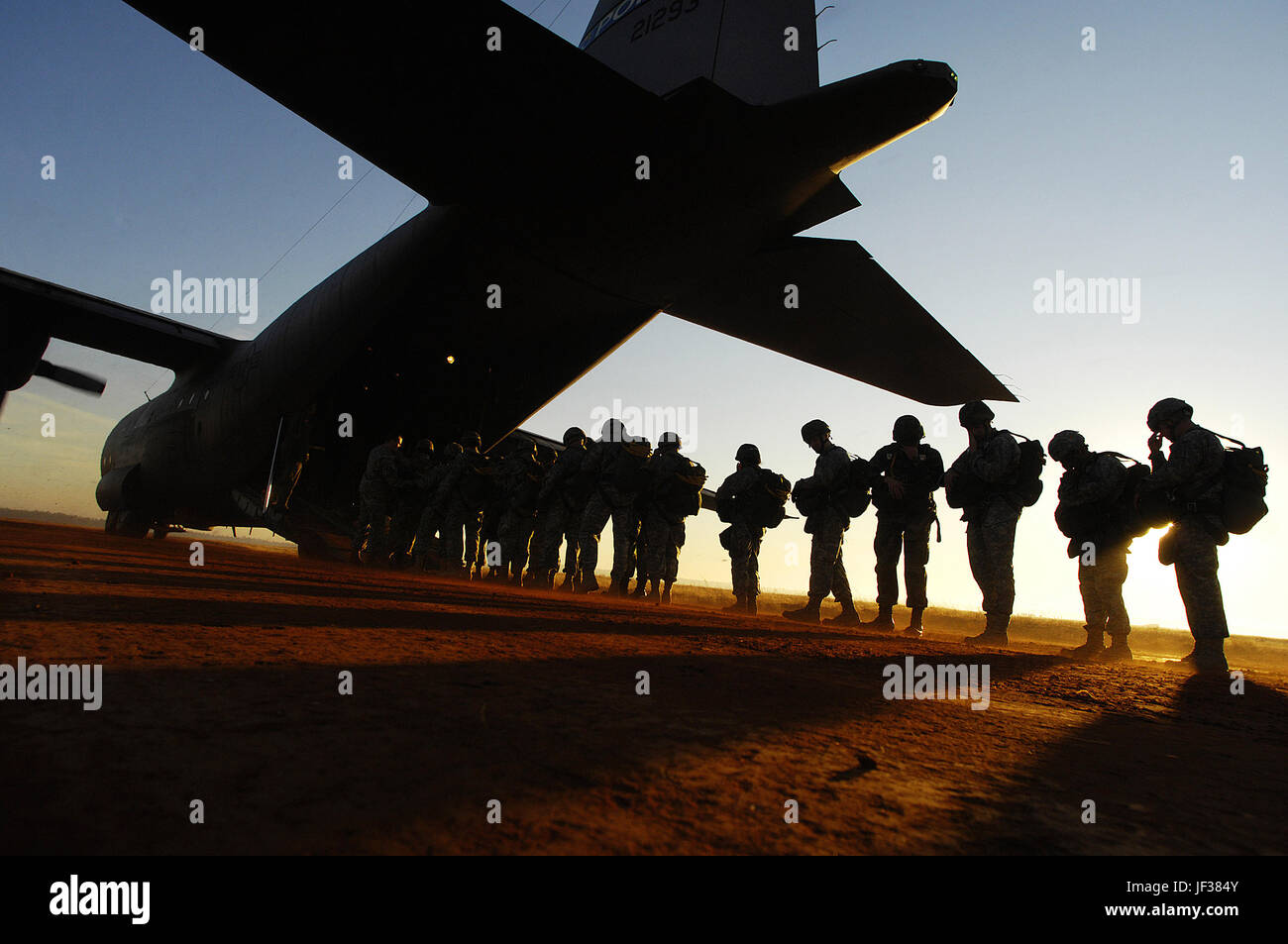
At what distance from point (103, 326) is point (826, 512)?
1214cm

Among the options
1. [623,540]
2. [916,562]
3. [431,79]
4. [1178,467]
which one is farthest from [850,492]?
[431,79]

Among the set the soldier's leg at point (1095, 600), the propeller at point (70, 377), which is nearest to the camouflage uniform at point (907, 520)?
the soldier's leg at point (1095, 600)

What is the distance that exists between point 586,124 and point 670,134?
30.1 inches

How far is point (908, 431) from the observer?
22.2ft

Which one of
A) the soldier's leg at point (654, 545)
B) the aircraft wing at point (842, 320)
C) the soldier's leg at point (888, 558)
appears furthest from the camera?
the soldier's leg at point (654, 545)

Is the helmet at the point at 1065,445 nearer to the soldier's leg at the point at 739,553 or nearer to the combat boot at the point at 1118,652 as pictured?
the combat boot at the point at 1118,652

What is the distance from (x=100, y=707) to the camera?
1606 millimetres

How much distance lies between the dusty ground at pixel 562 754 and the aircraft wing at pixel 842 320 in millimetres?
5965

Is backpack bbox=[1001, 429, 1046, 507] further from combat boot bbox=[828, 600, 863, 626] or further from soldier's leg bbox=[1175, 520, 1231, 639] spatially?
combat boot bbox=[828, 600, 863, 626]

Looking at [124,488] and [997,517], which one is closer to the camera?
[997,517]

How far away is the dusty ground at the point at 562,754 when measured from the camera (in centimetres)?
109

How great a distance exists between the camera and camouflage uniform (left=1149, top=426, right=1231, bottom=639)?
15.0 ft

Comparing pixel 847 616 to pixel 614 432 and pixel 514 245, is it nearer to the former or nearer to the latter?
pixel 614 432
